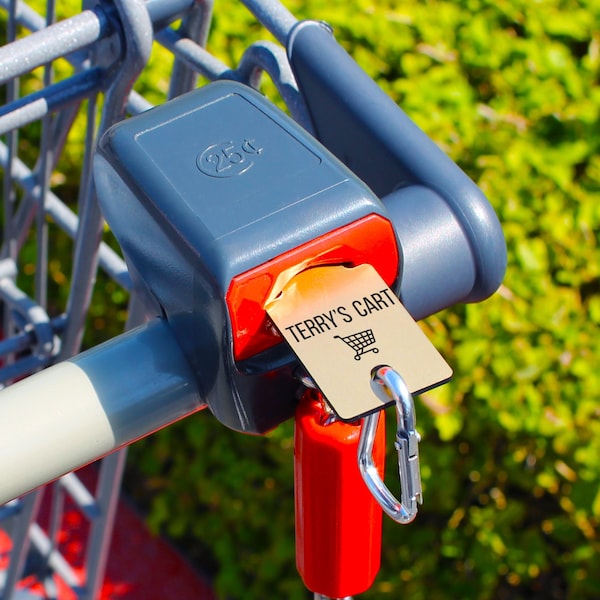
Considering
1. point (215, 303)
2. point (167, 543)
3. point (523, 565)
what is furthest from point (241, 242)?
point (167, 543)

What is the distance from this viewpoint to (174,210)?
0.81 m

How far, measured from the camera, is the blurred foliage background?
1903 millimetres

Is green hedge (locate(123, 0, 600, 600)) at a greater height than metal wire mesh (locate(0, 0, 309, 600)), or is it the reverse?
metal wire mesh (locate(0, 0, 309, 600))

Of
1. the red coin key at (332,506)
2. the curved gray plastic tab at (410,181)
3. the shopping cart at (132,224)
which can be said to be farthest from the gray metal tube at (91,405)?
the curved gray plastic tab at (410,181)

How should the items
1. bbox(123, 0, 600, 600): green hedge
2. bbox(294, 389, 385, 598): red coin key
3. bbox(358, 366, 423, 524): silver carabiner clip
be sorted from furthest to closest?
1. bbox(123, 0, 600, 600): green hedge
2. bbox(294, 389, 385, 598): red coin key
3. bbox(358, 366, 423, 524): silver carabiner clip

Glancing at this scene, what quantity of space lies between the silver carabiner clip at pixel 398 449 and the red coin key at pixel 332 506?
2 centimetres

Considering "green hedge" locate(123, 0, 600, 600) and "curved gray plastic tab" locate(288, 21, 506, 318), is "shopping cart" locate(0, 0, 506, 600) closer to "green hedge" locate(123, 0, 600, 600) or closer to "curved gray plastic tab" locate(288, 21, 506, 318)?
"curved gray plastic tab" locate(288, 21, 506, 318)

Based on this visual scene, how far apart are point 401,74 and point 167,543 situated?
153 cm

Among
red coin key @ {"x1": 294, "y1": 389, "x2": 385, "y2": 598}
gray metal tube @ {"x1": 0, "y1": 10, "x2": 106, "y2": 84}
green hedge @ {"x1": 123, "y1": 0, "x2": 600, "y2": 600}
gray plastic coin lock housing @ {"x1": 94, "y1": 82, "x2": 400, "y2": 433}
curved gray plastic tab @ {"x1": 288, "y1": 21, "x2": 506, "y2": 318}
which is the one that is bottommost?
green hedge @ {"x1": 123, "y1": 0, "x2": 600, "y2": 600}

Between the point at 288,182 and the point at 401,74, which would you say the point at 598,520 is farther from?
the point at 288,182

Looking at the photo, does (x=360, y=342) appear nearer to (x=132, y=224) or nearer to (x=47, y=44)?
(x=132, y=224)

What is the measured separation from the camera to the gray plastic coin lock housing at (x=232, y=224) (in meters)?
0.78

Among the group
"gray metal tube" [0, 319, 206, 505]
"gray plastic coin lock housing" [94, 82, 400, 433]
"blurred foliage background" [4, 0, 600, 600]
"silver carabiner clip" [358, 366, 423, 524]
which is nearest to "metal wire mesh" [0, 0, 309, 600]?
"gray plastic coin lock housing" [94, 82, 400, 433]

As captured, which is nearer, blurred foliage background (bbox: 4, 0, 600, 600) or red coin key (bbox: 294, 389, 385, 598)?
red coin key (bbox: 294, 389, 385, 598)
